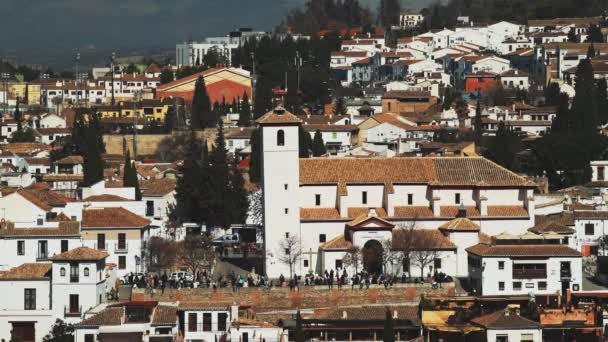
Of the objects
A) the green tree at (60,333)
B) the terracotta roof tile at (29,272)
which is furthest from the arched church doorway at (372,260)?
the green tree at (60,333)

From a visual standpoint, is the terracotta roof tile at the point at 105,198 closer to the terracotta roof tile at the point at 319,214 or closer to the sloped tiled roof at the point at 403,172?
the sloped tiled roof at the point at 403,172

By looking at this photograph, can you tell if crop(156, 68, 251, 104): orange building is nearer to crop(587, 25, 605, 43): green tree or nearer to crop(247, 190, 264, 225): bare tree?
crop(587, 25, 605, 43): green tree

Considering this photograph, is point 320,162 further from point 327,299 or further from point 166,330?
point 166,330

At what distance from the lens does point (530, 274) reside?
2340 inches

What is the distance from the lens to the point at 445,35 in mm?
145125

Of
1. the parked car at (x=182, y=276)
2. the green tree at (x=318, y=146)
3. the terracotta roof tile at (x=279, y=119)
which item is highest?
the terracotta roof tile at (x=279, y=119)

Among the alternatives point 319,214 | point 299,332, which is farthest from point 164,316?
point 319,214

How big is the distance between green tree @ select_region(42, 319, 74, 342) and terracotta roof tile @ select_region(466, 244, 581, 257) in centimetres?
1352

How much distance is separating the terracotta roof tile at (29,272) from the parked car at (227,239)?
12057mm

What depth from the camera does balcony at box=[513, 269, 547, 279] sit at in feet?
195

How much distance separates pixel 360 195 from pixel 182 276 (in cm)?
749

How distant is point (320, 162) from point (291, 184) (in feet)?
6.29

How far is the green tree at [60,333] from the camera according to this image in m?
53.9

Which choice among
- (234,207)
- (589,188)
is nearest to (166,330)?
(234,207)
